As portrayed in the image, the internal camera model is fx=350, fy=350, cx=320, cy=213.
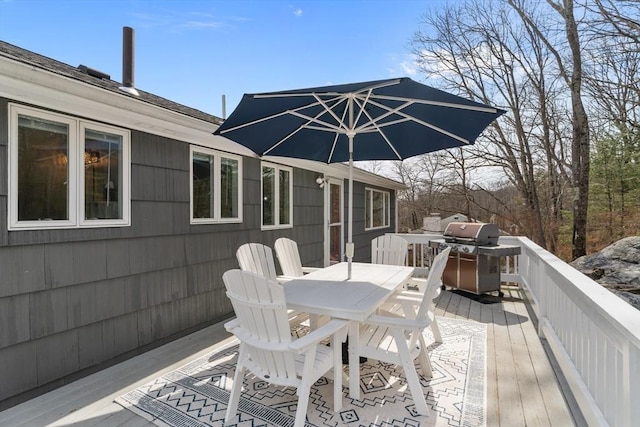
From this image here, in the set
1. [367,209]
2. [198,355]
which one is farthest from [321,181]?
[198,355]

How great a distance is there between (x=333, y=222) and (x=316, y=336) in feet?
17.0

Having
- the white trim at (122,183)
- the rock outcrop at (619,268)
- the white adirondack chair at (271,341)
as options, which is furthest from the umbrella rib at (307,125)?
the rock outcrop at (619,268)

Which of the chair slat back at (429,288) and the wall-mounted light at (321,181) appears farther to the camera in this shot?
the wall-mounted light at (321,181)

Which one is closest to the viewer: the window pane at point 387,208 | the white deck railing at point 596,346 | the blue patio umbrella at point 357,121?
the white deck railing at point 596,346

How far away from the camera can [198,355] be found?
321 centimetres

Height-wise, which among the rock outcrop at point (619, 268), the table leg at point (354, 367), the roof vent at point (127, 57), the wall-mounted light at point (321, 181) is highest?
the roof vent at point (127, 57)

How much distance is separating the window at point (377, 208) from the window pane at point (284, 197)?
3161 millimetres

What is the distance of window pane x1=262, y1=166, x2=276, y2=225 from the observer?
5051 millimetres

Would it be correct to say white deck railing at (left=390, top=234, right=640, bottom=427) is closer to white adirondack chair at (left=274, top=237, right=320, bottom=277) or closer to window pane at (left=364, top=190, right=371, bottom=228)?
white adirondack chair at (left=274, top=237, right=320, bottom=277)

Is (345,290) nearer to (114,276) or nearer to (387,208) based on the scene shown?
(114,276)

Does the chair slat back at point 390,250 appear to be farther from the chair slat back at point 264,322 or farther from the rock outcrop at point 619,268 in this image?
the chair slat back at point 264,322

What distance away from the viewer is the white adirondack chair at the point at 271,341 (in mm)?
1942

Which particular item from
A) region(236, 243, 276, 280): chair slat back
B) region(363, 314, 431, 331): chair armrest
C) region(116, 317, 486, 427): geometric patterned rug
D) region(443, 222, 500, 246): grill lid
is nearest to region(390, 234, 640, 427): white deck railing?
region(116, 317, 486, 427): geometric patterned rug

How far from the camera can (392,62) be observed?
10.8 m
